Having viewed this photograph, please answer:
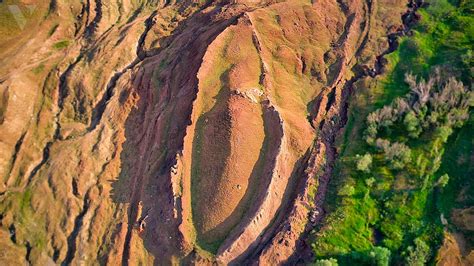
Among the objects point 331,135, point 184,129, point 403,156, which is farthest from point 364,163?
point 184,129

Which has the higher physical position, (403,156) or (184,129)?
(184,129)

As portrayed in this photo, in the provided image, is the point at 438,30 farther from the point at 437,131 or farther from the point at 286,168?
the point at 286,168

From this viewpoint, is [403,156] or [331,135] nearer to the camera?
[403,156]

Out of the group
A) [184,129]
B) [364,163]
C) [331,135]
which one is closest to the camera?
[364,163]

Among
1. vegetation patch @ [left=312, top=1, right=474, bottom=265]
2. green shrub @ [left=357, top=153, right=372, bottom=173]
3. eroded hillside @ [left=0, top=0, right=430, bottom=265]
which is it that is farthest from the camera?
green shrub @ [left=357, top=153, right=372, bottom=173]

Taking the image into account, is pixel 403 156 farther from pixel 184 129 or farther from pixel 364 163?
pixel 184 129

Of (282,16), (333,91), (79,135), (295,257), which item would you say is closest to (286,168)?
(295,257)

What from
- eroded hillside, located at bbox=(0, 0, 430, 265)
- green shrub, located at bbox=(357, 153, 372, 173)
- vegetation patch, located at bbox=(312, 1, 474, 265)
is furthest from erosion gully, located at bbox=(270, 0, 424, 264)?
green shrub, located at bbox=(357, 153, 372, 173)

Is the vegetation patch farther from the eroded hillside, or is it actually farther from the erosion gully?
the eroded hillside

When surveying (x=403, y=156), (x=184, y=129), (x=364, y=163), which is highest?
(x=184, y=129)

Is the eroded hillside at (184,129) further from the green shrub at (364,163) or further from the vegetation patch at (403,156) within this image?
the green shrub at (364,163)
